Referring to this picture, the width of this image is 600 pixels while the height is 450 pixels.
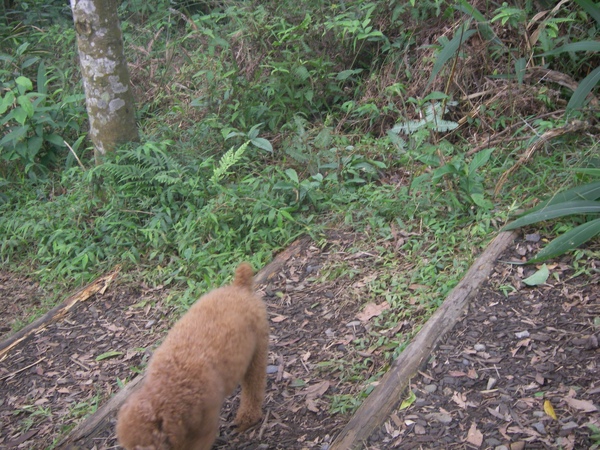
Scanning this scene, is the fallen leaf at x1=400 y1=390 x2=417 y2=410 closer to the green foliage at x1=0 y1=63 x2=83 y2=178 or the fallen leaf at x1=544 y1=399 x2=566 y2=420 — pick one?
the fallen leaf at x1=544 y1=399 x2=566 y2=420

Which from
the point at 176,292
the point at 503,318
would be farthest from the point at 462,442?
the point at 176,292

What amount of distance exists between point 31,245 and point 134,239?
1286 mm

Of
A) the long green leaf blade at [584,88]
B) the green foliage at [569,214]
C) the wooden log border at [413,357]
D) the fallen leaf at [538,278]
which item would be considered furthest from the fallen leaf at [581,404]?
the long green leaf blade at [584,88]

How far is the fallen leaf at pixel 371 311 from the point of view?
393 cm

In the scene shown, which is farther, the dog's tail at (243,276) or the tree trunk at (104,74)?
the tree trunk at (104,74)

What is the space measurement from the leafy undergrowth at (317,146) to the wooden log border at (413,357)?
16cm

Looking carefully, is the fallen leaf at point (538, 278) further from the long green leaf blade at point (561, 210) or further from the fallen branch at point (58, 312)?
the fallen branch at point (58, 312)

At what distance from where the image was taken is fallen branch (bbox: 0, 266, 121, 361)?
4.43 metres

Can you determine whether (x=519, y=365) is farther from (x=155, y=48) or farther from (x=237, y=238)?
(x=155, y=48)

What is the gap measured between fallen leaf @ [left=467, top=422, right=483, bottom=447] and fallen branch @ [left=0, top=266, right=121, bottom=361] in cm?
326

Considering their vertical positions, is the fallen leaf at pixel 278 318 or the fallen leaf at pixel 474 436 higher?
the fallen leaf at pixel 474 436

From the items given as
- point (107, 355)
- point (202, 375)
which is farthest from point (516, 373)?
point (107, 355)

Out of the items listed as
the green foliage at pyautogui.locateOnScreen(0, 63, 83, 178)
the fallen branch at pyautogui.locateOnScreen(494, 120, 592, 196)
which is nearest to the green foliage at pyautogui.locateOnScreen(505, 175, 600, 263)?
the fallen branch at pyautogui.locateOnScreen(494, 120, 592, 196)

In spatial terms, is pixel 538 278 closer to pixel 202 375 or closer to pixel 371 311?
pixel 371 311
